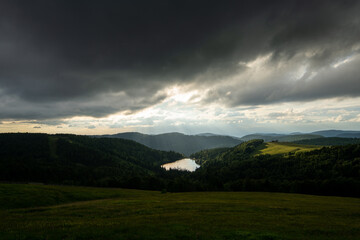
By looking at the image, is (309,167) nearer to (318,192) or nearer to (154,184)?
(318,192)

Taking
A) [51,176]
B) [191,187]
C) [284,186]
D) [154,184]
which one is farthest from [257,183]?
[51,176]

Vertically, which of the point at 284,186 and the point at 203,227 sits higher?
the point at 203,227

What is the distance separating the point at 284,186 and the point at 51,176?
184164 millimetres

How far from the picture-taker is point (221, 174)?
191 metres

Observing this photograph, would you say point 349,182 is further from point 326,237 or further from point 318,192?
point 326,237

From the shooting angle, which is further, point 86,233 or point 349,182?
point 349,182

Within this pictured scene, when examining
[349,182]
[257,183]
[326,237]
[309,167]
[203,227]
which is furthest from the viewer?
[309,167]

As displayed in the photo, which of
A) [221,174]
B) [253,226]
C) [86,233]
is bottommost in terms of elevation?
[221,174]

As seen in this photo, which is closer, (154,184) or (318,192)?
(318,192)

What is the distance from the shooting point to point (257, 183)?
107m

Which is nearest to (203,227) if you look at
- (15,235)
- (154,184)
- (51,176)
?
(15,235)

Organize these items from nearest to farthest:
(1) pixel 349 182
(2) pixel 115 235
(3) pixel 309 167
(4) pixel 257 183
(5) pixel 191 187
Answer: (2) pixel 115 235 → (1) pixel 349 182 → (5) pixel 191 187 → (4) pixel 257 183 → (3) pixel 309 167

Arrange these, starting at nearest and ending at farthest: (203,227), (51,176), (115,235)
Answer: (115,235) → (203,227) → (51,176)

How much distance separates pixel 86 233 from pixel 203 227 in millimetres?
11452
